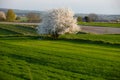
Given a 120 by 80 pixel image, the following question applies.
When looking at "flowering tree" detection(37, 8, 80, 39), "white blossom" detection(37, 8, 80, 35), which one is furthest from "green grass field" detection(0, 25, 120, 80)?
"white blossom" detection(37, 8, 80, 35)

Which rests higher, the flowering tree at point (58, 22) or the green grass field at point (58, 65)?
the flowering tree at point (58, 22)

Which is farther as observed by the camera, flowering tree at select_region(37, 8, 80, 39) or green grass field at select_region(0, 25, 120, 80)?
flowering tree at select_region(37, 8, 80, 39)

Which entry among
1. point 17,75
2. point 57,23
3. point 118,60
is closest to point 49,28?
point 57,23

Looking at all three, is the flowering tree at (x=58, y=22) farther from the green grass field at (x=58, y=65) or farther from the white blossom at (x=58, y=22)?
the green grass field at (x=58, y=65)

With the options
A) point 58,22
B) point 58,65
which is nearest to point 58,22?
point 58,22

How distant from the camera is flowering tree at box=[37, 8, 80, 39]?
156 feet

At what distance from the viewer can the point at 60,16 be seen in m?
48.2

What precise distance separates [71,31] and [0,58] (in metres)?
23.5

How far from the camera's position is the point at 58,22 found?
47.5 metres

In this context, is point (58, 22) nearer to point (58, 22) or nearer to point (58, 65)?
point (58, 22)

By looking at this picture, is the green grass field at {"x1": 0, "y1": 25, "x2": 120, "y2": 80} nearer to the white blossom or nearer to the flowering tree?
the flowering tree

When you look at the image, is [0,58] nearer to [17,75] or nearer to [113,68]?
[17,75]

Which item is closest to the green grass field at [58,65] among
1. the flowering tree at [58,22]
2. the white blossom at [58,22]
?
the flowering tree at [58,22]

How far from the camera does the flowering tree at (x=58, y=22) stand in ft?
156
